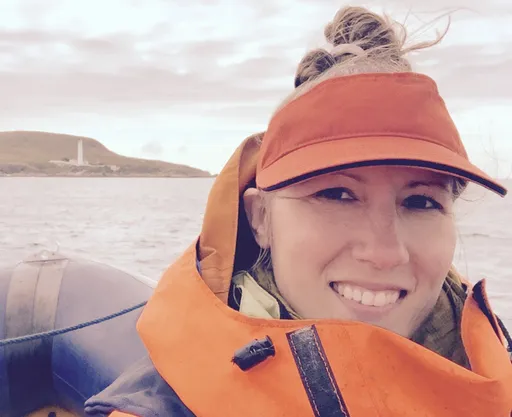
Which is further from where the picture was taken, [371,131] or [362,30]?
[362,30]

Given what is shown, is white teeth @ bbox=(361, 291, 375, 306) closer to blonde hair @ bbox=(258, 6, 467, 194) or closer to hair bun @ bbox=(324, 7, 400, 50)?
blonde hair @ bbox=(258, 6, 467, 194)

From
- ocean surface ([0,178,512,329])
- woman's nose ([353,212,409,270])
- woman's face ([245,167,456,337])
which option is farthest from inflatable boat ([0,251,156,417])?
ocean surface ([0,178,512,329])

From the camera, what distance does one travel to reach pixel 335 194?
1.41 metres

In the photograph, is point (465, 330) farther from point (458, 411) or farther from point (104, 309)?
point (104, 309)

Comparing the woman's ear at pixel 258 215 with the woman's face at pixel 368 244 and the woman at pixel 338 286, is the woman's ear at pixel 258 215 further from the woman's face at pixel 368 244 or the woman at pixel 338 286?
the woman's face at pixel 368 244

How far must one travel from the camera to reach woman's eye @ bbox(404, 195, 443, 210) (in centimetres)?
142

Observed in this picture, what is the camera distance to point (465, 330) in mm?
1498

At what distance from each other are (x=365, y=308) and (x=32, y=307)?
5.36 feet

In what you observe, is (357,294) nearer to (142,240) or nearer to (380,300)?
(380,300)

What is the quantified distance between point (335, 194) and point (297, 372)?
40cm

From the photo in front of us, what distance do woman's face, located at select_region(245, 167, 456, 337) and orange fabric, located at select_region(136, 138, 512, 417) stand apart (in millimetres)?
148

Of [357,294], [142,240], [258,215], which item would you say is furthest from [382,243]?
[142,240]

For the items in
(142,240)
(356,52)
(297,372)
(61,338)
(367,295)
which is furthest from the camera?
(142,240)

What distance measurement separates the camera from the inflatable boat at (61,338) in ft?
7.83
